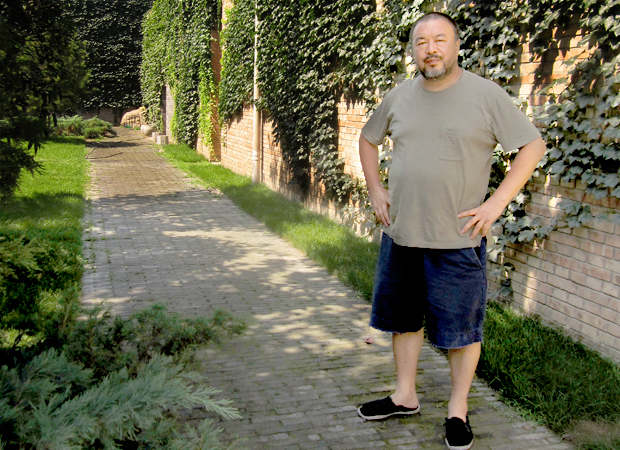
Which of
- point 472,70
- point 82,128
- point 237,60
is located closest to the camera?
point 472,70

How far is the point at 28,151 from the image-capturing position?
2.61 m

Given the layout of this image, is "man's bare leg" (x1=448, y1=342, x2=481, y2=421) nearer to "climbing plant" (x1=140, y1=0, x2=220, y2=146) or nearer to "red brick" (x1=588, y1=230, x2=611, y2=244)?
"red brick" (x1=588, y1=230, x2=611, y2=244)

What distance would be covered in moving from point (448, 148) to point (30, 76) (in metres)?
1.88

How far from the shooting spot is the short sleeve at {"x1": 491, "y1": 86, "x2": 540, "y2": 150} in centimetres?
267

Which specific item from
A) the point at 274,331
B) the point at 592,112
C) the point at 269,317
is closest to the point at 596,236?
the point at 592,112

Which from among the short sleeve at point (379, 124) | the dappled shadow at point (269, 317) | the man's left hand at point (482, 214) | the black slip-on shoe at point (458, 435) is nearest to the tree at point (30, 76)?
the short sleeve at point (379, 124)

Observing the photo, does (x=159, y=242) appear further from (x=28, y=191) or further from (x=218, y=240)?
(x=28, y=191)

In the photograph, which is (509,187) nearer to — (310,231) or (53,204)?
(310,231)

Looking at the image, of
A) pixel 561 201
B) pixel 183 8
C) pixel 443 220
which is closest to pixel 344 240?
pixel 561 201

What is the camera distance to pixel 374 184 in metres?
3.12

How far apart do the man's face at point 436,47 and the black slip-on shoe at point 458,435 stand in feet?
5.52

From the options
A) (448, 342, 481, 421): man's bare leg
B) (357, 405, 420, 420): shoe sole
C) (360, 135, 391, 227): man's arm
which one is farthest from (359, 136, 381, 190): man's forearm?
(357, 405, 420, 420): shoe sole

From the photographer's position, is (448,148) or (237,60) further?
(237,60)

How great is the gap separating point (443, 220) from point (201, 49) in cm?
1495
